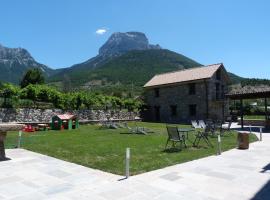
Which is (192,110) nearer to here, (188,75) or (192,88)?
(192,88)

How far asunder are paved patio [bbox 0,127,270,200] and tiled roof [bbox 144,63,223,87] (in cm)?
2316

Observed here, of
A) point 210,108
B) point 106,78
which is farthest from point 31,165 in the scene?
point 106,78

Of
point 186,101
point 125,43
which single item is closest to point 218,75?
point 186,101

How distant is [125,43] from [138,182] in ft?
503

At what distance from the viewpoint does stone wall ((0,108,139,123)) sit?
2183 centimetres

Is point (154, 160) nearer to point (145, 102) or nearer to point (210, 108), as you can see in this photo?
point (210, 108)

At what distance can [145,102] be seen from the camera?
123 feet

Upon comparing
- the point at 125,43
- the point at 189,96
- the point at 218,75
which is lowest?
the point at 189,96

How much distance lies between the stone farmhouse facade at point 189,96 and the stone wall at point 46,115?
4.27m

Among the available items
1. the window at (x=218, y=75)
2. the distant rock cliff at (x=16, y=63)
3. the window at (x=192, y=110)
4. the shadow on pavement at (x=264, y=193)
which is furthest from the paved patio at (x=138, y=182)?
the distant rock cliff at (x=16, y=63)

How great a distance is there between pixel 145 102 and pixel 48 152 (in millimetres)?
27838

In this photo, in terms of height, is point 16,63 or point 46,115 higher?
point 16,63

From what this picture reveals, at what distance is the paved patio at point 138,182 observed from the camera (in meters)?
5.51

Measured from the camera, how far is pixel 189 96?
32.0 metres
